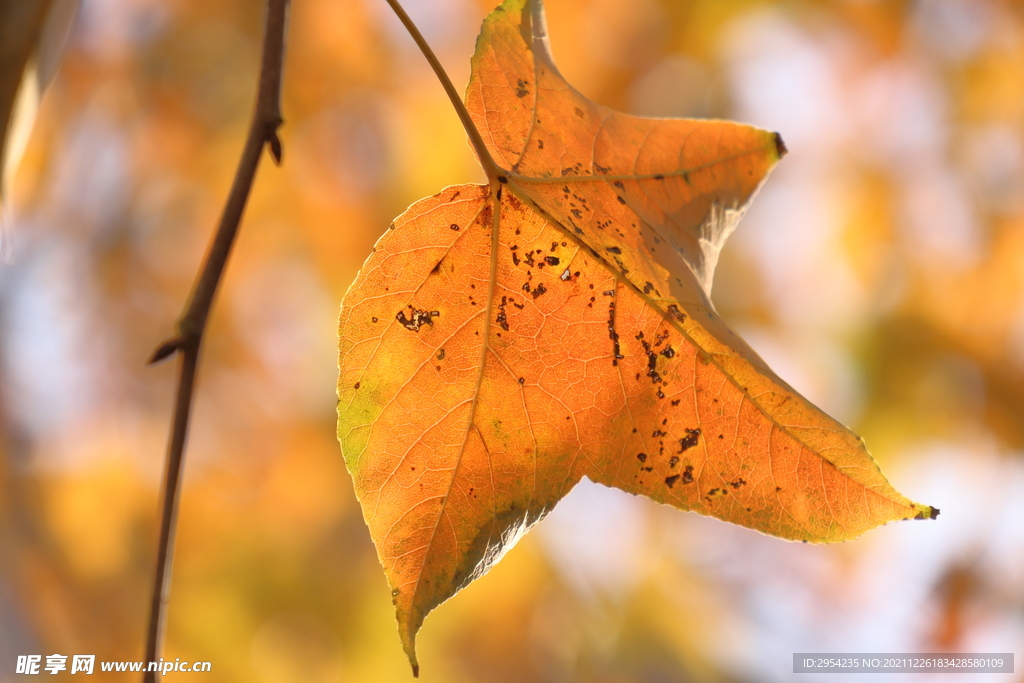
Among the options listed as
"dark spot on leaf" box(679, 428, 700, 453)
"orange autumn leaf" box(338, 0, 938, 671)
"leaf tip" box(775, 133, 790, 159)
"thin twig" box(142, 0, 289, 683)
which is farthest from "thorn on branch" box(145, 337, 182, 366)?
"leaf tip" box(775, 133, 790, 159)

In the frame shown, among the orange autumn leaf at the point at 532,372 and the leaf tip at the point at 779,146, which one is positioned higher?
the leaf tip at the point at 779,146

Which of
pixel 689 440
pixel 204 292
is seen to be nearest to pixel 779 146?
pixel 689 440

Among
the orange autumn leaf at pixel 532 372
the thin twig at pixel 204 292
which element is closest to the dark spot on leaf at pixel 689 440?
the orange autumn leaf at pixel 532 372

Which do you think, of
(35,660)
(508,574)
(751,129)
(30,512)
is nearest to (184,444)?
(751,129)

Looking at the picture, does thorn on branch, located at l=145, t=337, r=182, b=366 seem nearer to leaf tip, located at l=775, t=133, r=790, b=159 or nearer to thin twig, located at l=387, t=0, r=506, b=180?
thin twig, located at l=387, t=0, r=506, b=180

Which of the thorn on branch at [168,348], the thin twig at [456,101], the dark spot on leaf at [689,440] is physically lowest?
the dark spot on leaf at [689,440]

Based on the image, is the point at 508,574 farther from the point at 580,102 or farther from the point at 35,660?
the point at 580,102

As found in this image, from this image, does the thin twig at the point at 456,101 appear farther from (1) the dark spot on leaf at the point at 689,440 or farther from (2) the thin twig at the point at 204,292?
→ (1) the dark spot on leaf at the point at 689,440
